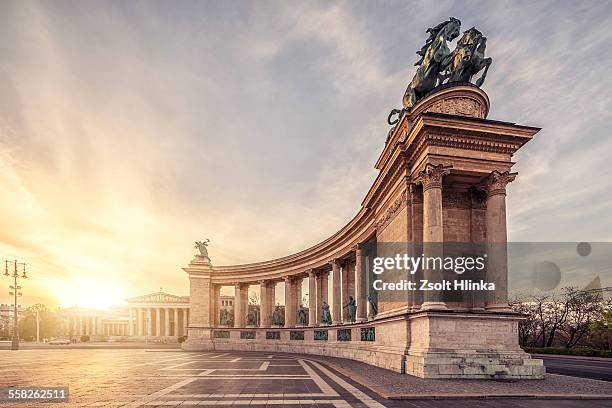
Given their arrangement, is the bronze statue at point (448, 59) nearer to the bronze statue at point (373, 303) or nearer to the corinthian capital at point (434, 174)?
the corinthian capital at point (434, 174)

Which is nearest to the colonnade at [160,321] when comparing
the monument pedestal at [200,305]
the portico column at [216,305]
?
the portico column at [216,305]

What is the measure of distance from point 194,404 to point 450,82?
21.5 m

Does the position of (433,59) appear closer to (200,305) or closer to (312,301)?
(312,301)

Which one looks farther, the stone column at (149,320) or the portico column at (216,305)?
the stone column at (149,320)

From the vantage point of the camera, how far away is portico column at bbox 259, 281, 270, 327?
60.1m

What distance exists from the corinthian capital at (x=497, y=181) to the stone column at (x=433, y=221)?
264 centimetres

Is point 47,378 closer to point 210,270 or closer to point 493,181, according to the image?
point 493,181

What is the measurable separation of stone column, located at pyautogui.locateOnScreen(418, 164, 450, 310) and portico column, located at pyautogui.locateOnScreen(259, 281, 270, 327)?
134 feet

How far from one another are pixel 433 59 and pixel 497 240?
38.1ft

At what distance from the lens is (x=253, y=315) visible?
6575 centimetres

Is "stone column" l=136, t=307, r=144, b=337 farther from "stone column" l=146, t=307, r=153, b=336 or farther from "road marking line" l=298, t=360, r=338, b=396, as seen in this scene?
"road marking line" l=298, t=360, r=338, b=396

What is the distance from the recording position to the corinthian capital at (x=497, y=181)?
76.4 ft

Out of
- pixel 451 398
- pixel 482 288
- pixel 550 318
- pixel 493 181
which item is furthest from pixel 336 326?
pixel 550 318

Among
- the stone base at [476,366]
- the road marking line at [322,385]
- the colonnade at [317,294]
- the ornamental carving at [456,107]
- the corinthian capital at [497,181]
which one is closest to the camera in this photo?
the road marking line at [322,385]
